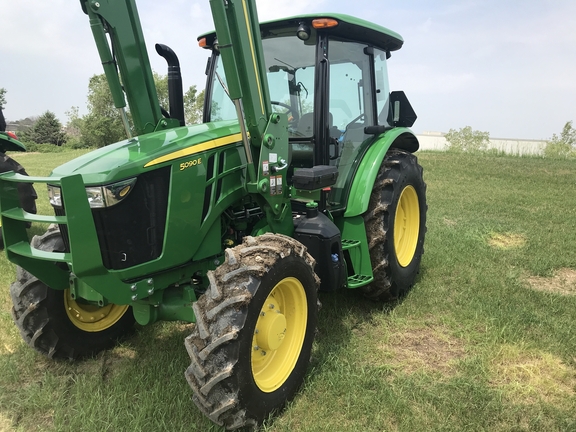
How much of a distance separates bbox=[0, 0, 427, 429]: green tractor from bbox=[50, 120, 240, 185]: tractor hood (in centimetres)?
1

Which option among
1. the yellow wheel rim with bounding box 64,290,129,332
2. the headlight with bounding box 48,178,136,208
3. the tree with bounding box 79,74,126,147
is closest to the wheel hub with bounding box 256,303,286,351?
the headlight with bounding box 48,178,136,208

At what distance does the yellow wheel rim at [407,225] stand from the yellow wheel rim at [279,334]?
5.69ft

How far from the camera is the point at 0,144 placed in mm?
5582

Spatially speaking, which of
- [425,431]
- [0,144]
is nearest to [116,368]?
[425,431]

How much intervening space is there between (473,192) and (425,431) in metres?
7.59

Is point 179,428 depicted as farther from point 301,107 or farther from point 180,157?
point 301,107

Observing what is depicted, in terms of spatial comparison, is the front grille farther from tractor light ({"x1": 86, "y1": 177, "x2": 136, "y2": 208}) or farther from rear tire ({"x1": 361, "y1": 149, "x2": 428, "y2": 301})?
rear tire ({"x1": 361, "y1": 149, "x2": 428, "y2": 301})

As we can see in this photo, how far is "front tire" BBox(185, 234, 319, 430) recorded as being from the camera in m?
2.18

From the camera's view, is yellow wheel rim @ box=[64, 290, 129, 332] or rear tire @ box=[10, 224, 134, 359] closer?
rear tire @ box=[10, 224, 134, 359]

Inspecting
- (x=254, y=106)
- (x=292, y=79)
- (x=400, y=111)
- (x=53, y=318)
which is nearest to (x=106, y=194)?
(x=254, y=106)

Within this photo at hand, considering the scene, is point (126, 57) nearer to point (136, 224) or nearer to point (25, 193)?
point (136, 224)

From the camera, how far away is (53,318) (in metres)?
2.87

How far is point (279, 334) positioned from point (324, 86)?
1.78 m

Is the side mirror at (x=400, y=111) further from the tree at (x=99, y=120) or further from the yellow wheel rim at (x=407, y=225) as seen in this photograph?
the tree at (x=99, y=120)
